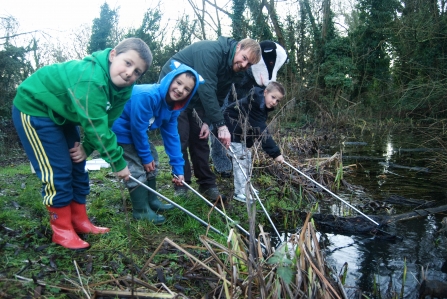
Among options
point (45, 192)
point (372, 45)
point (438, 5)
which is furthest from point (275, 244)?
point (372, 45)

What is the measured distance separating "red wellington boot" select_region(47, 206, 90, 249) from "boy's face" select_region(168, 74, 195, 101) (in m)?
1.27

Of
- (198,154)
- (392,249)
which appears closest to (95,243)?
(198,154)

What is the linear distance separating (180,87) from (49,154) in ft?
3.95

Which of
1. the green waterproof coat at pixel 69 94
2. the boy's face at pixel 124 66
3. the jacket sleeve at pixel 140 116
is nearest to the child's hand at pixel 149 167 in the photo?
the jacket sleeve at pixel 140 116

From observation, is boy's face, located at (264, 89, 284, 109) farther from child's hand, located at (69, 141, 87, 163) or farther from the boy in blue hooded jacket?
child's hand, located at (69, 141, 87, 163)

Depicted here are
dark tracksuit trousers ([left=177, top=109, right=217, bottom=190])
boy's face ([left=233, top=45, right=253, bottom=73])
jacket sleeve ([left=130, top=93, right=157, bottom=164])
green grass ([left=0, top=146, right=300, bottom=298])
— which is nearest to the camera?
green grass ([left=0, top=146, right=300, bottom=298])

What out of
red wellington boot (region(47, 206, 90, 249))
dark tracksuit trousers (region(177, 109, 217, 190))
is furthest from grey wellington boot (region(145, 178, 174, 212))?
red wellington boot (region(47, 206, 90, 249))

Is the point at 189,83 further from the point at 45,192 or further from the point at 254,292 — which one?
the point at 254,292

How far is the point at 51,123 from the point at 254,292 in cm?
170

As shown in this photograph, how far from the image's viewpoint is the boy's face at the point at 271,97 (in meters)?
4.33

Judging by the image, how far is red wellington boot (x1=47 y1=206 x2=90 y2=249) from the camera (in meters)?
2.42

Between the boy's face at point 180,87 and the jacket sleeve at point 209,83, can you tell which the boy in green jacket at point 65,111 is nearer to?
the boy's face at point 180,87

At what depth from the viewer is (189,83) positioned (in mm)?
3066

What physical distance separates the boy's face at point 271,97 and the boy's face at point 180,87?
4.97 ft
